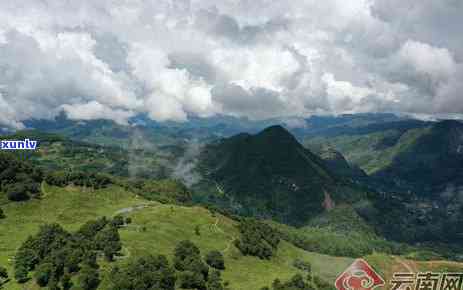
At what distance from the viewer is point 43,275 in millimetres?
130625

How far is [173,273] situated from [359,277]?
337ft

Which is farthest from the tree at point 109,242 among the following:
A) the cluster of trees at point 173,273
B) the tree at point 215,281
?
the tree at point 215,281

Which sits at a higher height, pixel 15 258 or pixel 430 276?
pixel 430 276

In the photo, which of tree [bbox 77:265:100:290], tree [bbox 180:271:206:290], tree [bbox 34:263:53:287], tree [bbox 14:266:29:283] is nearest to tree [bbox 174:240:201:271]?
tree [bbox 180:271:206:290]

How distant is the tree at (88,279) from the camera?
414 feet

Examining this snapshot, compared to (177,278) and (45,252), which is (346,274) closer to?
(177,278)

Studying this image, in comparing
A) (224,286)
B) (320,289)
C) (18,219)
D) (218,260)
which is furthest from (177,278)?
(18,219)

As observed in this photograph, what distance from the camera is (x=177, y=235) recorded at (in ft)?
653

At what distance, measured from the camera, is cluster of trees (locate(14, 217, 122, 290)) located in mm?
130125

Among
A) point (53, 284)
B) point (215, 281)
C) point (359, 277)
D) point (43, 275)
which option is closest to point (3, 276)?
point (43, 275)

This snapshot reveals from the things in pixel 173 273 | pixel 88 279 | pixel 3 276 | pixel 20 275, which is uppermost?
pixel 3 276

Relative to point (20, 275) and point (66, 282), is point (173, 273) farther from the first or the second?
point (20, 275)

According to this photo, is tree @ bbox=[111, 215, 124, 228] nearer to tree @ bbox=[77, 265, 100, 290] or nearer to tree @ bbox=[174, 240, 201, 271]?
tree @ bbox=[174, 240, 201, 271]

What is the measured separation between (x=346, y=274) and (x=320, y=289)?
16788cm
